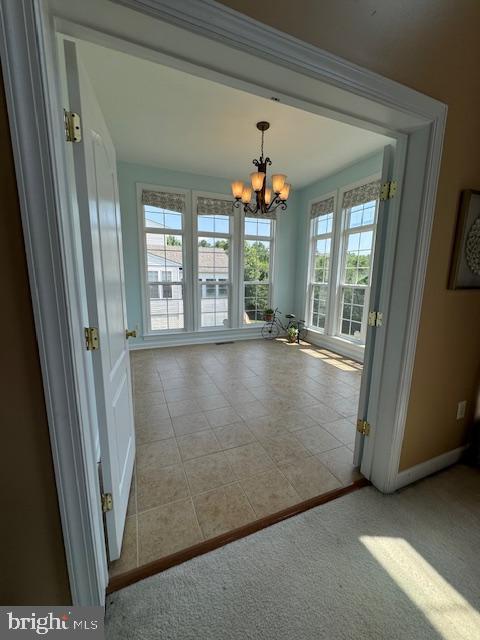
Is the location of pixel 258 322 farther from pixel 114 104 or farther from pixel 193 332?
pixel 114 104

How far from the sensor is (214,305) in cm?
512

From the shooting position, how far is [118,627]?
3.51 ft

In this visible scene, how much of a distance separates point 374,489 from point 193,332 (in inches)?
149

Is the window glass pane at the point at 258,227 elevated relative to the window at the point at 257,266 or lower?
elevated

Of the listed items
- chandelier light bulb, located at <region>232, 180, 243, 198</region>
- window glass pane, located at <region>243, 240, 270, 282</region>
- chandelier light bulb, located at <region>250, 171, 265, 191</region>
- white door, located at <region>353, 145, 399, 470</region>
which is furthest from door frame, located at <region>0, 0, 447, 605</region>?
window glass pane, located at <region>243, 240, 270, 282</region>

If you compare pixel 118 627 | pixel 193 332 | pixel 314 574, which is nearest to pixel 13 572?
pixel 118 627

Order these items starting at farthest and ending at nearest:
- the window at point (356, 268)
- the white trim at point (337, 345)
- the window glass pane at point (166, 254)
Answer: the window glass pane at point (166, 254) → the white trim at point (337, 345) → the window at point (356, 268)

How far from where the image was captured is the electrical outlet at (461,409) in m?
1.90

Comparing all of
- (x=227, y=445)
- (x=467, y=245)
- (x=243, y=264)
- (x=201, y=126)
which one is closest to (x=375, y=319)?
(x=467, y=245)

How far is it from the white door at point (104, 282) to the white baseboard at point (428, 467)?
172cm

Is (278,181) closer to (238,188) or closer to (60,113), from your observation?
(238,188)

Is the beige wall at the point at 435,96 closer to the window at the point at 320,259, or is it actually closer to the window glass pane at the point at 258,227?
the window at the point at 320,259

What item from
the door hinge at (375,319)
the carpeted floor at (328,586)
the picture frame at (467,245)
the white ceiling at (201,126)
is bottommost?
the carpeted floor at (328,586)

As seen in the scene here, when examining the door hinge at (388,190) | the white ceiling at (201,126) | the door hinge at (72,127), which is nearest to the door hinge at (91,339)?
the door hinge at (72,127)
